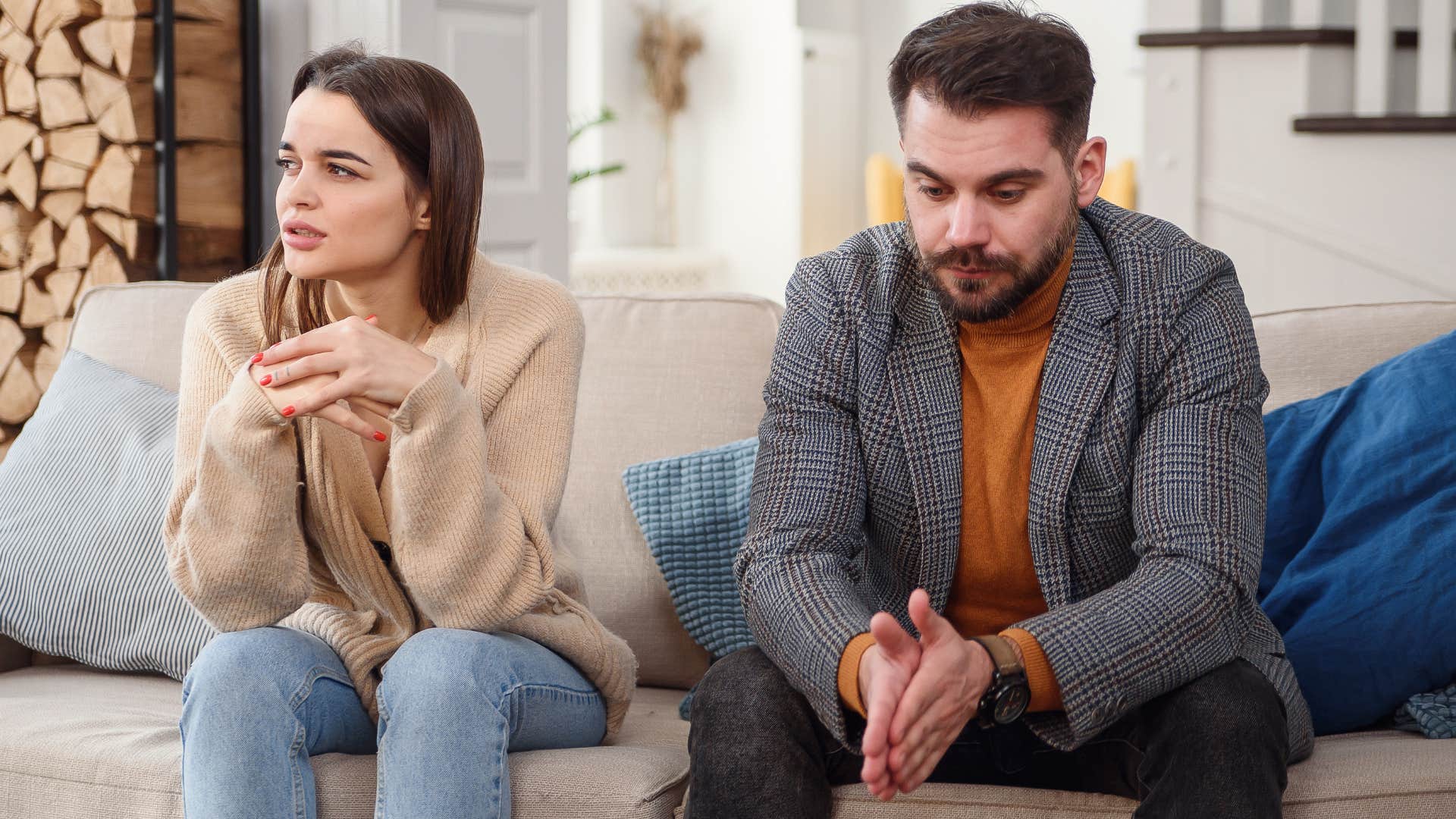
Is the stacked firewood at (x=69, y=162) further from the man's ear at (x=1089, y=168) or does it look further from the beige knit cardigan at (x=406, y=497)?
the man's ear at (x=1089, y=168)

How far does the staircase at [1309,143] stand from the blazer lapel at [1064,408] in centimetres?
192

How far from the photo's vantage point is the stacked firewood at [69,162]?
8.63 ft

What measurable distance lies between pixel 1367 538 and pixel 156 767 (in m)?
1.31

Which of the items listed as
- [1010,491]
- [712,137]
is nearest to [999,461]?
[1010,491]

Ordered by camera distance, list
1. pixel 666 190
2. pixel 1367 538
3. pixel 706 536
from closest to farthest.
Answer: pixel 1367 538 < pixel 706 536 < pixel 666 190

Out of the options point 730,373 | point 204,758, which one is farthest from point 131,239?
point 204,758

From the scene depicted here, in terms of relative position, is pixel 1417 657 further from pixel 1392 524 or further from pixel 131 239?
pixel 131 239

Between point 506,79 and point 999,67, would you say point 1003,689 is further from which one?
point 506,79

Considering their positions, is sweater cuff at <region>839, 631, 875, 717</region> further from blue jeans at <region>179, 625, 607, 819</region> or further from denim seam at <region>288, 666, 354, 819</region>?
denim seam at <region>288, 666, 354, 819</region>

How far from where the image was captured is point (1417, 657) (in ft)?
4.90

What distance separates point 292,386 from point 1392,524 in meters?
1.17

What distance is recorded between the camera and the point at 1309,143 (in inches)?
126

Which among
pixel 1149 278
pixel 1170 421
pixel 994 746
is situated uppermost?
pixel 1149 278

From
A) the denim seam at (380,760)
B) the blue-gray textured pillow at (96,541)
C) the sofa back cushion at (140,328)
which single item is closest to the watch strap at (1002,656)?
the denim seam at (380,760)
